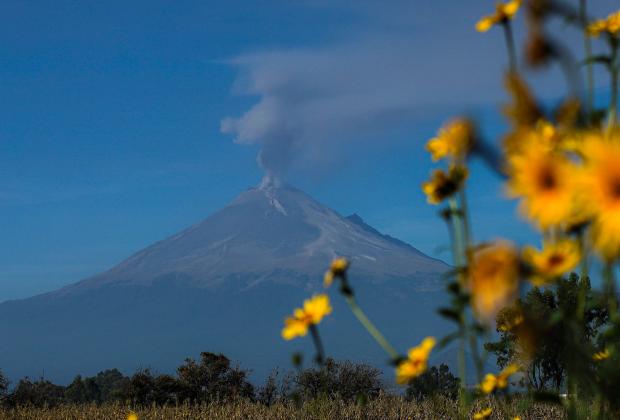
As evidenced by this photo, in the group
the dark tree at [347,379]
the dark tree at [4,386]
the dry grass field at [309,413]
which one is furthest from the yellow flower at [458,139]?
the dark tree at [4,386]

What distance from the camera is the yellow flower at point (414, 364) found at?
279 centimetres

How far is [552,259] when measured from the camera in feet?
5.72

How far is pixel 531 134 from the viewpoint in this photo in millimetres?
1679

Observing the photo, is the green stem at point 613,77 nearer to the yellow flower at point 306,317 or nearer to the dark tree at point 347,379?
the yellow flower at point 306,317

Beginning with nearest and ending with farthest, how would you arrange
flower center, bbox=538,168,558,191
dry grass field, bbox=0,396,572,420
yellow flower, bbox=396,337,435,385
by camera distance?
flower center, bbox=538,168,558,191 → yellow flower, bbox=396,337,435,385 → dry grass field, bbox=0,396,572,420

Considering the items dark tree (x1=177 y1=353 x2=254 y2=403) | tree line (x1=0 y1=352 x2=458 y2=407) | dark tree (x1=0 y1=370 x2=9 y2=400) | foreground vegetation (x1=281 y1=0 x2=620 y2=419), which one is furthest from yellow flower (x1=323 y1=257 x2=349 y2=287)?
dark tree (x1=177 y1=353 x2=254 y2=403)

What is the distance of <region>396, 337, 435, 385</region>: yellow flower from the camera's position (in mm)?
2791

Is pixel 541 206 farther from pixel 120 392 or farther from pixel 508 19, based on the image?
pixel 120 392

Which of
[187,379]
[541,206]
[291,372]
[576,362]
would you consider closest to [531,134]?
[541,206]

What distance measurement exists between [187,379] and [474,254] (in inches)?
539

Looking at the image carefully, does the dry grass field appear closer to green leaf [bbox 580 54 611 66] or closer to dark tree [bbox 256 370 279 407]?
dark tree [bbox 256 370 279 407]

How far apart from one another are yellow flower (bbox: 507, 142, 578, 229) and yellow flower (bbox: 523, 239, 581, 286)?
175 millimetres

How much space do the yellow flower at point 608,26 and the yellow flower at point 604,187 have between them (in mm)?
1257

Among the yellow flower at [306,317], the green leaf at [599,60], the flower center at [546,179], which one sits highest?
the green leaf at [599,60]
